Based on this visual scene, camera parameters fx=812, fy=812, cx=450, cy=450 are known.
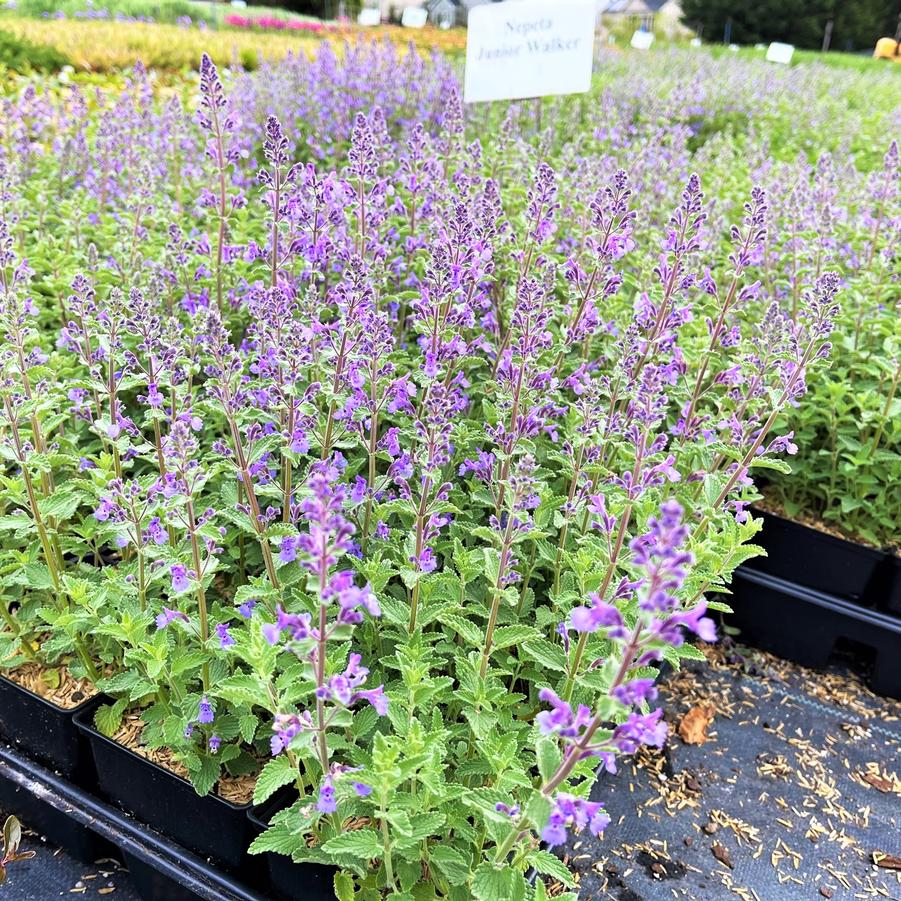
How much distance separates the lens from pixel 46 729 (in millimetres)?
2352

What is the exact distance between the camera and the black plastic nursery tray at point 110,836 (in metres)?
2.10

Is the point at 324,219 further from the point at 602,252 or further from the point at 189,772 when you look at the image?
the point at 189,772

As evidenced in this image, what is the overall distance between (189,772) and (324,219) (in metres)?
1.83

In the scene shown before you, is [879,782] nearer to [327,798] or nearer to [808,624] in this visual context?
[808,624]

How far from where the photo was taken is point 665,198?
4.62 metres

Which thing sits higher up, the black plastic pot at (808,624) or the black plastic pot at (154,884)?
the black plastic pot at (808,624)

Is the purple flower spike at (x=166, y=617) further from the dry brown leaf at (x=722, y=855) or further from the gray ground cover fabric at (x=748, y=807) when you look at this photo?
the dry brown leaf at (x=722, y=855)

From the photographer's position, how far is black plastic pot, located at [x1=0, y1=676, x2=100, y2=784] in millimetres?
2305

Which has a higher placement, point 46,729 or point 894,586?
point 894,586

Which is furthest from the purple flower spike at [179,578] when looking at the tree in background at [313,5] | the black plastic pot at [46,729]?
the tree in background at [313,5]

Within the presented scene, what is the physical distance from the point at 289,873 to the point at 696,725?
5.56ft

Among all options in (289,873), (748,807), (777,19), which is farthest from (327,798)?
(777,19)

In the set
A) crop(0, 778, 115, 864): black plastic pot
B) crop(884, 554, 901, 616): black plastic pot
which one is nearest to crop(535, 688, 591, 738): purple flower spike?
crop(0, 778, 115, 864): black plastic pot

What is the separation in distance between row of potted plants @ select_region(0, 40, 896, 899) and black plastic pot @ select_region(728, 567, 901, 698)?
76cm
